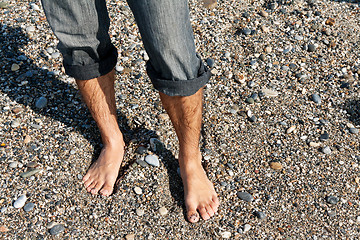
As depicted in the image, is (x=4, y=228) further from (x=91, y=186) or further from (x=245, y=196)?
(x=245, y=196)

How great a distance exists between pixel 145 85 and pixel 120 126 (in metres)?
0.43

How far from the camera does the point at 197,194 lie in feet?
7.60

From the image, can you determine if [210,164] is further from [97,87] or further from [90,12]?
[90,12]

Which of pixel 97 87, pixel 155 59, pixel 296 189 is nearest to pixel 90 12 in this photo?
pixel 155 59

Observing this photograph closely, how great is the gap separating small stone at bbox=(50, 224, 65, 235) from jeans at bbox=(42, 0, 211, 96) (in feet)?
2.79

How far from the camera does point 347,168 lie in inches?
99.7

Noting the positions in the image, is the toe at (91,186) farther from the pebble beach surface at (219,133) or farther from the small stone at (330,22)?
the small stone at (330,22)

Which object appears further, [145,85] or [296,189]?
[145,85]

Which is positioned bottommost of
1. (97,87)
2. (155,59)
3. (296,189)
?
(296,189)

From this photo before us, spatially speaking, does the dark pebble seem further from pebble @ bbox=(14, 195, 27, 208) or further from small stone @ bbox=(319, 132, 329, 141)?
pebble @ bbox=(14, 195, 27, 208)

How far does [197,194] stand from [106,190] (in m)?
0.55

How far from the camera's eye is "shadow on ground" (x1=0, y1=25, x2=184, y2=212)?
8.55 feet

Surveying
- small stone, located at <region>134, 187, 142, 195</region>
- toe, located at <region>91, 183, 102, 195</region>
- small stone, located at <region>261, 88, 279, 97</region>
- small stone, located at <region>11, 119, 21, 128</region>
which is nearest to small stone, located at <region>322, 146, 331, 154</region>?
small stone, located at <region>261, 88, 279, 97</region>

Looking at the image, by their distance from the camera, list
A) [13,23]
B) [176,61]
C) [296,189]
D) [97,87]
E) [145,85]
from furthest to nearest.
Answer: [13,23] < [145,85] < [296,189] < [97,87] < [176,61]
